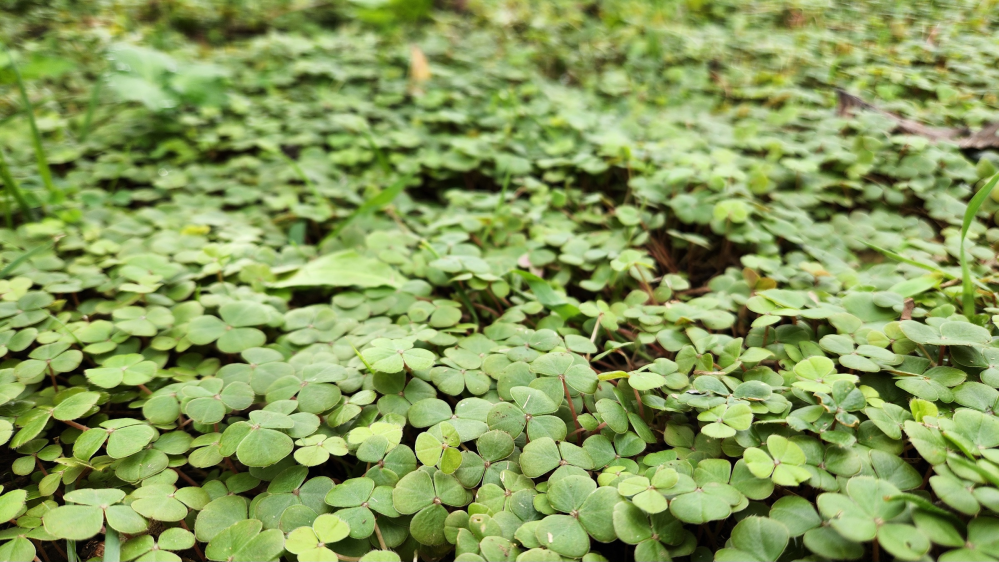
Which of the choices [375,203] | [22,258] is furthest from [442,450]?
[22,258]

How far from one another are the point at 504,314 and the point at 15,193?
2067mm

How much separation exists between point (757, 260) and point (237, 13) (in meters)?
5.19

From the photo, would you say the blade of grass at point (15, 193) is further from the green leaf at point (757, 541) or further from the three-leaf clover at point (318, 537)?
the green leaf at point (757, 541)

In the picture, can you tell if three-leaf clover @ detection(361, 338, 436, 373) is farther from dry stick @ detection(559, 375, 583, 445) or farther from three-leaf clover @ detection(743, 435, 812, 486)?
three-leaf clover @ detection(743, 435, 812, 486)

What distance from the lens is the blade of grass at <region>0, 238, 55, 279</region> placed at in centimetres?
176

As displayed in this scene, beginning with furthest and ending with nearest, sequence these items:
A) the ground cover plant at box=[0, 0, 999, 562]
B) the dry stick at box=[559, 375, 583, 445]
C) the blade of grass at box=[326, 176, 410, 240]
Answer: the blade of grass at box=[326, 176, 410, 240], the dry stick at box=[559, 375, 583, 445], the ground cover plant at box=[0, 0, 999, 562]

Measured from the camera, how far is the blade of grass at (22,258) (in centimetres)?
176

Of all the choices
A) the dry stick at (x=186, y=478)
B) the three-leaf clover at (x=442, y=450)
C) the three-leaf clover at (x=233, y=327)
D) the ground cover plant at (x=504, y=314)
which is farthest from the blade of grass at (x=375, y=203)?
the three-leaf clover at (x=442, y=450)

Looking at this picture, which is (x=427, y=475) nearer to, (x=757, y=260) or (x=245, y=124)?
(x=757, y=260)

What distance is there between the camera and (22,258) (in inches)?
70.1

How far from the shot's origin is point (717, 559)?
3.23 ft

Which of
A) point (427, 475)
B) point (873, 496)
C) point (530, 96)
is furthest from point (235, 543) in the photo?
point (530, 96)

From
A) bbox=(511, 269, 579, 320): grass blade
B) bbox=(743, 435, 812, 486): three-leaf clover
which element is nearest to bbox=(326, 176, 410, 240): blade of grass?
bbox=(511, 269, 579, 320): grass blade

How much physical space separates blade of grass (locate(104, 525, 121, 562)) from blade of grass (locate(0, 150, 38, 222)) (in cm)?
174
